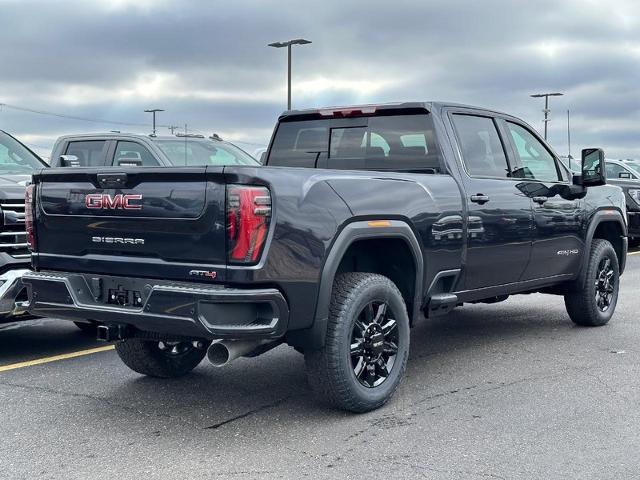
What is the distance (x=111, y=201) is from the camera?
4805mm

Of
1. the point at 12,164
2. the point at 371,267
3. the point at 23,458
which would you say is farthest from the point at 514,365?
the point at 12,164

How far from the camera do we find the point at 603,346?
23.3ft

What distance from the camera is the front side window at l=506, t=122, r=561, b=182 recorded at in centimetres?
695

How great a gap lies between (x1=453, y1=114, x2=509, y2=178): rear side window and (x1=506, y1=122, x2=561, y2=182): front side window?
8.8 inches

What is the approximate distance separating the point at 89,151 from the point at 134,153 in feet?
3.14

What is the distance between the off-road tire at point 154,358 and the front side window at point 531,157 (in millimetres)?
2899

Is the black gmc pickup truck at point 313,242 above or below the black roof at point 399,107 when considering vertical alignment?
below

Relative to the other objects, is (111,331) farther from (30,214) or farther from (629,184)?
(629,184)

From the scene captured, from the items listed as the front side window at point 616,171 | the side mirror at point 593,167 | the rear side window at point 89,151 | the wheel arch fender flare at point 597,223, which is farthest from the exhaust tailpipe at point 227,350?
the front side window at point 616,171

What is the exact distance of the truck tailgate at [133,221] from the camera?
14.6ft

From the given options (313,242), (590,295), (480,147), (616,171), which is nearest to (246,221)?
(313,242)

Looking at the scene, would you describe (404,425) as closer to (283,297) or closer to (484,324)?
(283,297)

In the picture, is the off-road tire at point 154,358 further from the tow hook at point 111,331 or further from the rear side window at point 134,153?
the rear side window at point 134,153

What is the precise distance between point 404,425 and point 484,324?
3522 mm
